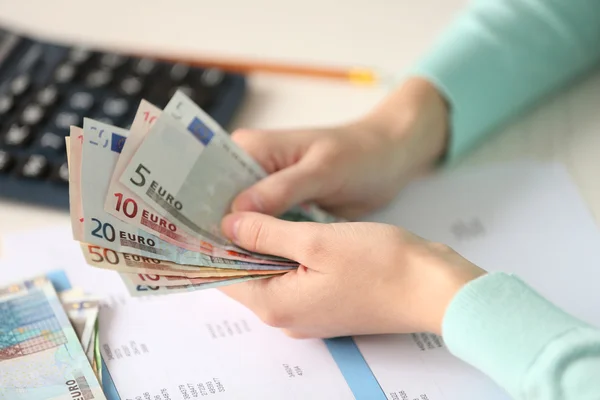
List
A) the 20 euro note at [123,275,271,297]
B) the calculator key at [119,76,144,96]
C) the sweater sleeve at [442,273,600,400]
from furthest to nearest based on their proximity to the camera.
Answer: the calculator key at [119,76,144,96], the 20 euro note at [123,275,271,297], the sweater sleeve at [442,273,600,400]

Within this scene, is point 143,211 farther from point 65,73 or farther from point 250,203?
point 65,73

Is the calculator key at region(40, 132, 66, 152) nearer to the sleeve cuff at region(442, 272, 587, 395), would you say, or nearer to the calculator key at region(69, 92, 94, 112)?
the calculator key at region(69, 92, 94, 112)

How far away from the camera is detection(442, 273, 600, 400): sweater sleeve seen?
459mm

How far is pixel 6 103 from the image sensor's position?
2.55 feet

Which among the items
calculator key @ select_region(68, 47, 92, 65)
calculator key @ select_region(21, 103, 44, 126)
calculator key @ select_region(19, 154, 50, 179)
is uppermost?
calculator key @ select_region(68, 47, 92, 65)

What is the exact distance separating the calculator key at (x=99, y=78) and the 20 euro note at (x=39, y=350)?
254mm

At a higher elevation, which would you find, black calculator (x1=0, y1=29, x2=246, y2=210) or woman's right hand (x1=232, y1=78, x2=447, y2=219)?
black calculator (x1=0, y1=29, x2=246, y2=210)

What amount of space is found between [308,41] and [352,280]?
16.9 inches

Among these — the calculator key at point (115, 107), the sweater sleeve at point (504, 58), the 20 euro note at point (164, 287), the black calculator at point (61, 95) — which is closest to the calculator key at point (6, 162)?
the black calculator at point (61, 95)

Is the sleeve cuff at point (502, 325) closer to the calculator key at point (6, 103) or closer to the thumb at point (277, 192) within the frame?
the thumb at point (277, 192)

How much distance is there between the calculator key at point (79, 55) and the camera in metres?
0.83

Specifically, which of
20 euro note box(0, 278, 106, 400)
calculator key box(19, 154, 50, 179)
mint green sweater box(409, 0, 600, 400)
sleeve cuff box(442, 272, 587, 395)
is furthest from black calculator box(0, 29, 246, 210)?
sleeve cuff box(442, 272, 587, 395)

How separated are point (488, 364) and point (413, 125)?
31 cm

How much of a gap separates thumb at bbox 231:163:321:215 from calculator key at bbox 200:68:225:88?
192 millimetres
